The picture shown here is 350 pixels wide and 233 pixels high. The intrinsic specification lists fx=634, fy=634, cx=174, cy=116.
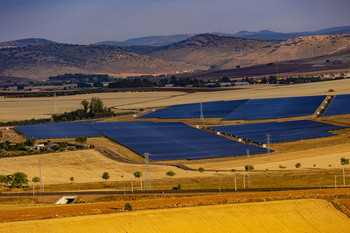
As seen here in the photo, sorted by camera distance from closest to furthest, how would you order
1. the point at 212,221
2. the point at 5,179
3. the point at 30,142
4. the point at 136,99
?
1. the point at 212,221
2. the point at 5,179
3. the point at 30,142
4. the point at 136,99

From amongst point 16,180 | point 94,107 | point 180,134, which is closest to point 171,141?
point 180,134

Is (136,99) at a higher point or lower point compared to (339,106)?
lower

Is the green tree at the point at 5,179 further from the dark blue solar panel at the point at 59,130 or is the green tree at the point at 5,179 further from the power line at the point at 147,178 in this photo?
the dark blue solar panel at the point at 59,130

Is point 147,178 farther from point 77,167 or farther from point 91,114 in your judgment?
point 91,114

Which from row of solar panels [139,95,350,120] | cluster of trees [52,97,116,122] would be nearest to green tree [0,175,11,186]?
row of solar panels [139,95,350,120]

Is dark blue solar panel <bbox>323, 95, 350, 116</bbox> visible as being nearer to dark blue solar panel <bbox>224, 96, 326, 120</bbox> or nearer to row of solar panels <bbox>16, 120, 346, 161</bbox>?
dark blue solar panel <bbox>224, 96, 326, 120</bbox>

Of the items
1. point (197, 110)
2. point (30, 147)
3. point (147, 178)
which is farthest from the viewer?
point (197, 110)
